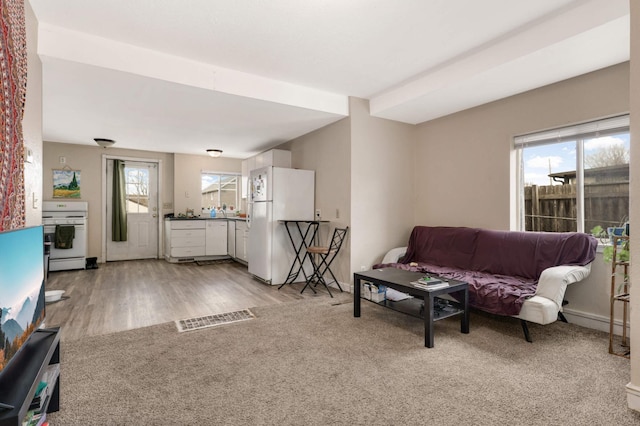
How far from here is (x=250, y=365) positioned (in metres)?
2.26

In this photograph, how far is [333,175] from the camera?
4.58 metres

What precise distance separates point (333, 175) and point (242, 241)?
2.54 metres

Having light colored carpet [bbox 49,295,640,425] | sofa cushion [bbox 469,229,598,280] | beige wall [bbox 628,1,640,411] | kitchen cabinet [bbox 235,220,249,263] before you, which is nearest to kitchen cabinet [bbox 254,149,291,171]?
kitchen cabinet [bbox 235,220,249,263]

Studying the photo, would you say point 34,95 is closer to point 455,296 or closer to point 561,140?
point 455,296

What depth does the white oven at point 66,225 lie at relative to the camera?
554 centimetres

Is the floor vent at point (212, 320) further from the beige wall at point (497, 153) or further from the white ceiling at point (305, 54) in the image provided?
the beige wall at point (497, 153)

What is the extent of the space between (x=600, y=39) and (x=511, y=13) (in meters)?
0.67

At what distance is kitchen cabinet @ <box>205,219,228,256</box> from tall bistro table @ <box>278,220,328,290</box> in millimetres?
2528

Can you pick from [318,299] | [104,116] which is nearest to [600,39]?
[318,299]

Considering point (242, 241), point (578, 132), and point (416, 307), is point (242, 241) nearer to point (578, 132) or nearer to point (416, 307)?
point (416, 307)

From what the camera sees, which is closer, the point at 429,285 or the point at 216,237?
the point at 429,285

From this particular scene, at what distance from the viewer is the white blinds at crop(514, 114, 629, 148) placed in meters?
2.96

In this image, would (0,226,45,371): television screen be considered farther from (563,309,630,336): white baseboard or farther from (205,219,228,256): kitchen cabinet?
(205,219,228,256): kitchen cabinet

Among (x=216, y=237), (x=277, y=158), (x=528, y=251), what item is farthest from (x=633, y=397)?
(x=216, y=237)
